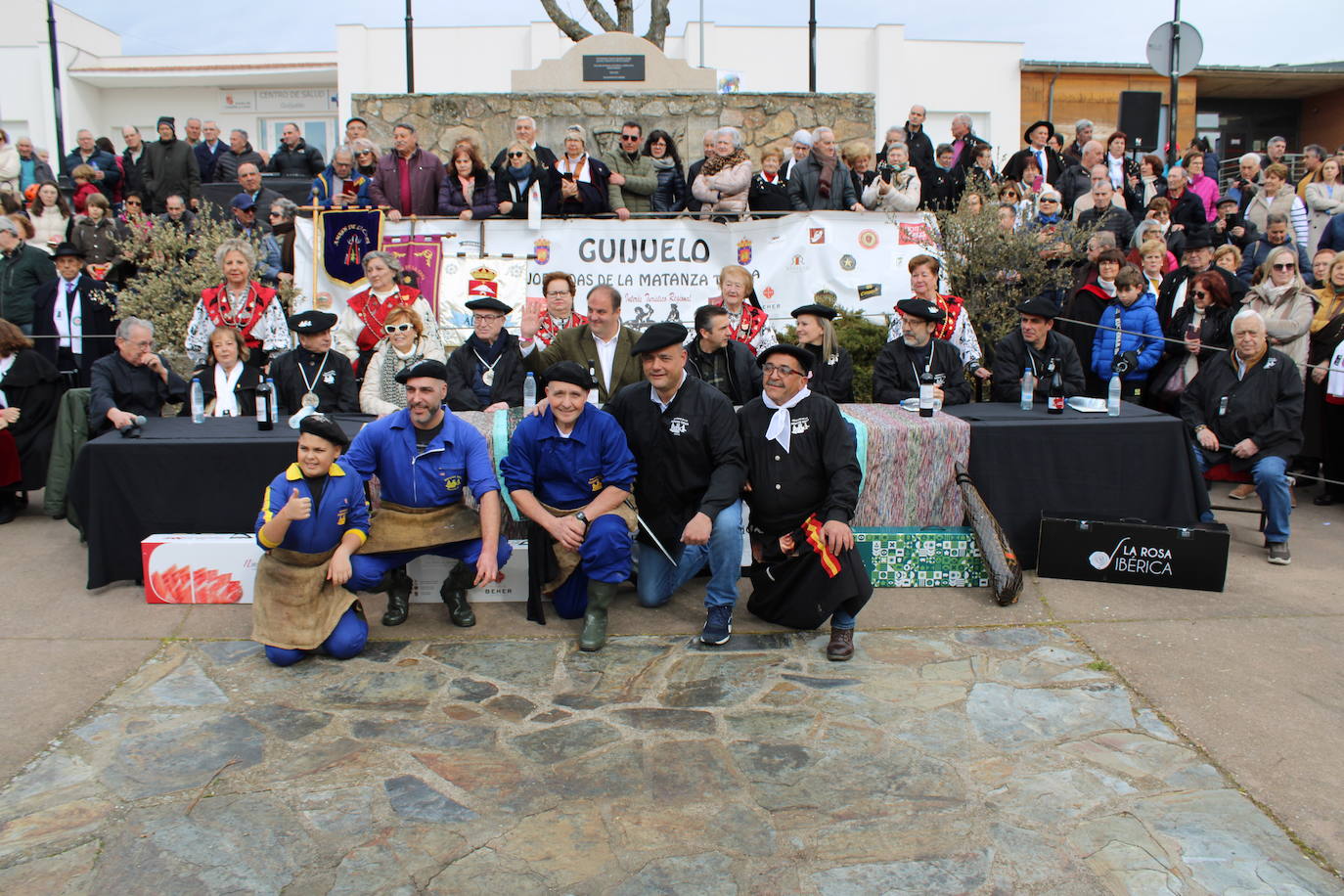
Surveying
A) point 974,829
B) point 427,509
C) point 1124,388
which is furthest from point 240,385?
point 1124,388

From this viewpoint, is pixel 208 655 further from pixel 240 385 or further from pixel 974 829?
pixel 974 829

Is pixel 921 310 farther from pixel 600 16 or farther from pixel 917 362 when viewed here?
pixel 600 16

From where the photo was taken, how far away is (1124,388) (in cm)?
859

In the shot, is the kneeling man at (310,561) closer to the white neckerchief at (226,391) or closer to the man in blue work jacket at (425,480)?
the man in blue work jacket at (425,480)

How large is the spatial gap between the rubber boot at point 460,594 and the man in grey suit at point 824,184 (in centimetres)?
637

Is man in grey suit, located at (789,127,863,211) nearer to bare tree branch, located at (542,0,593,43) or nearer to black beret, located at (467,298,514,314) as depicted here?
black beret, located at (467,298,514,314)

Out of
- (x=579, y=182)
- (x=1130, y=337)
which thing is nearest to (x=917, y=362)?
(x=1130, y=337)

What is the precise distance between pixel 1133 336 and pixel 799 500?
439 centimetres

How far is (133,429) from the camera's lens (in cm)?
632

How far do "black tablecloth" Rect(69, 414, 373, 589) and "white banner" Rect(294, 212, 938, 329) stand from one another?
4.21m

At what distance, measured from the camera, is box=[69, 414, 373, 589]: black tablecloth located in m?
6.07

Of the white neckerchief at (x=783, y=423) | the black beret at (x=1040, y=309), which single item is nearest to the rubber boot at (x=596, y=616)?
the white neckerchief at (x=783, y=423)

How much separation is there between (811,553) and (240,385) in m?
4.46

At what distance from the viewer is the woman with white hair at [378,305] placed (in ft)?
26.8
